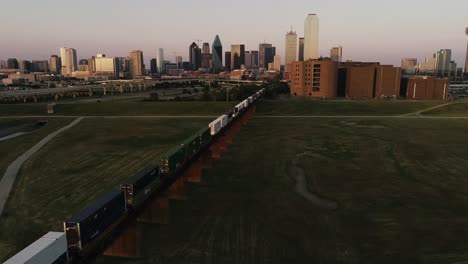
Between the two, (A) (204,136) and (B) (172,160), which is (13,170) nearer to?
(A) (204,136)

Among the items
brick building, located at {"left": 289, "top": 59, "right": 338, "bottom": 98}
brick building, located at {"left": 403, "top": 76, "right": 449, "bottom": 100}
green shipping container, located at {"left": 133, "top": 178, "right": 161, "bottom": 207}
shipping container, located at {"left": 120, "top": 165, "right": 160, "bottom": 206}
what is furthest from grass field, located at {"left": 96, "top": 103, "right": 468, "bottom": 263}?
→ brick building, located at {"left": 403, "top": 76, "right": 449, "bottom": 100}

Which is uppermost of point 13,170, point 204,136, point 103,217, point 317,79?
point 317,79

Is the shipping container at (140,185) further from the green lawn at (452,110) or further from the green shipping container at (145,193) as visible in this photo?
the green lawn at (452,110)

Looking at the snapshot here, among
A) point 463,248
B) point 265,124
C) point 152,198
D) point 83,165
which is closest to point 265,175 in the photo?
point 152,198

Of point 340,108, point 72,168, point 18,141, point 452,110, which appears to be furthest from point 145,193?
point 452,110

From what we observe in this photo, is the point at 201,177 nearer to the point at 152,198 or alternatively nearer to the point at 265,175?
the point at 265,175

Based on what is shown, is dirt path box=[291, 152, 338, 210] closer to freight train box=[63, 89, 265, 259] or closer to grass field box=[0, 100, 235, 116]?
freight train box=[63, 89, 265, 259]

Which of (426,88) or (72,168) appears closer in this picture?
(72,168)
